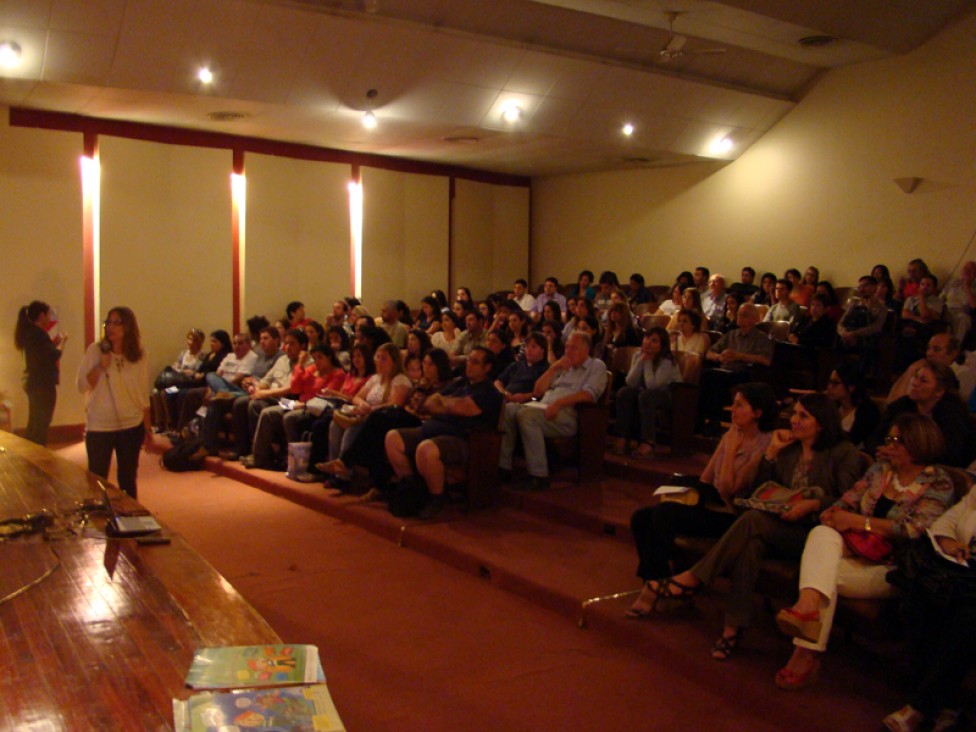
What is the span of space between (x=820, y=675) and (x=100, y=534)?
269cm

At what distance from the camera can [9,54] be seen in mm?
6273

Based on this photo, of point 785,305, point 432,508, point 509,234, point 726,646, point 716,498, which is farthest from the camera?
point 509,234

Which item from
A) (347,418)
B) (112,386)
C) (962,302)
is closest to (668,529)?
(347,418)

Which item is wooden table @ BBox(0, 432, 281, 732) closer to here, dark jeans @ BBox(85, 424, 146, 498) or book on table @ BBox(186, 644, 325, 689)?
book on table @ BBox(186, 644, 325, 689)

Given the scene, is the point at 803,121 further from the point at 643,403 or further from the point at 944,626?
the point at 944,626

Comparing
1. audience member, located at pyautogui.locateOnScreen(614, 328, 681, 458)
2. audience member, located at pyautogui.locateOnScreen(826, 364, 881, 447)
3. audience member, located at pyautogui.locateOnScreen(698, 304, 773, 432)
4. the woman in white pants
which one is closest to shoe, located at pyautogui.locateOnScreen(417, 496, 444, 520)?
audience member, located at pyautogui.locateOnScreen(614, 328, 681, 458)

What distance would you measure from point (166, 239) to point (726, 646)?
290 inches

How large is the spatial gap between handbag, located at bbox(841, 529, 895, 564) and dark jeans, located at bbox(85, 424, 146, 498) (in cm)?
368

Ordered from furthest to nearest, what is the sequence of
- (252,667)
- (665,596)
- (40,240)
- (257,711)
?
(40,240) → (665,596) → (252,667) → (257,711)

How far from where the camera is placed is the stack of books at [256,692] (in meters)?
1.84

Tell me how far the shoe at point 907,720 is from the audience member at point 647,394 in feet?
10.9

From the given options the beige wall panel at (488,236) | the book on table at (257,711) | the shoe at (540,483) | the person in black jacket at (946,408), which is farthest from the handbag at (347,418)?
the beige wall panel at (488,236)

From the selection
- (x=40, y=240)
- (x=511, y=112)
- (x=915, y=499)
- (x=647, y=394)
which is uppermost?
(x=511, y=112)

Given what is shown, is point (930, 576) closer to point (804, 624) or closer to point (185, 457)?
point (804, 624)
